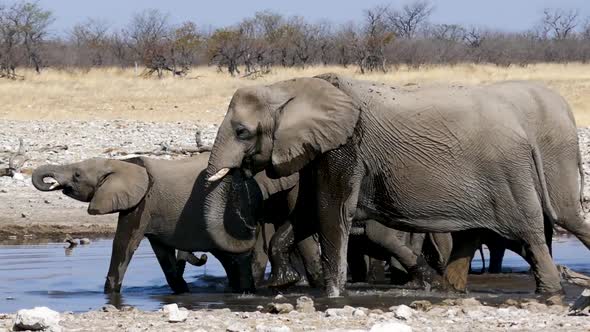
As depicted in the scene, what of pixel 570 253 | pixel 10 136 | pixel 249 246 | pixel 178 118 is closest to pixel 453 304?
pixel 249 246

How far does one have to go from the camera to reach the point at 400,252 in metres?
10.3

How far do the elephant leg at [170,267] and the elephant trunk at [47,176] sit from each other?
0.83 meters

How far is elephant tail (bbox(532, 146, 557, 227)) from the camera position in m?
9.34

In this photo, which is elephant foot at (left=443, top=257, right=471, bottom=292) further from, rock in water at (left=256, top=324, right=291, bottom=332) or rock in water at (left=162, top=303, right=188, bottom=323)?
rock in water at (left=256, top=324, right=291, bottom=332)

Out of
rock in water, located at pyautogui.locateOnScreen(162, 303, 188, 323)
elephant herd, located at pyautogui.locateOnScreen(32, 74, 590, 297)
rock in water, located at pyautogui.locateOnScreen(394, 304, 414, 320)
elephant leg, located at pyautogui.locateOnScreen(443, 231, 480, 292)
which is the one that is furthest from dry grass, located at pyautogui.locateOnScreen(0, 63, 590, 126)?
rock in water, located at pyautogui.locateOnScreen(394, 304, 414, 320)

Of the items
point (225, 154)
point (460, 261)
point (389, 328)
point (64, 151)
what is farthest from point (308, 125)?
point (64, 151)

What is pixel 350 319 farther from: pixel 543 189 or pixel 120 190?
pixel 120 190

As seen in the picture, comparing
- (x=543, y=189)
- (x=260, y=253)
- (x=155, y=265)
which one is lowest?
(x=155, y=265)

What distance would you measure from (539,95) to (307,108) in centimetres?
175

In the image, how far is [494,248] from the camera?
451 inches

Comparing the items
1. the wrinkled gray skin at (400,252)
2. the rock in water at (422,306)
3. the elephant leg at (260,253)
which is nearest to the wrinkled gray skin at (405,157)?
the wrinkled gray skin at (400,252)

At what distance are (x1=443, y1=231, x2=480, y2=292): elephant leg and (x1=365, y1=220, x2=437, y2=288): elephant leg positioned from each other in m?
0.42

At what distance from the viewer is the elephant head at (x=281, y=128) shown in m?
8.99

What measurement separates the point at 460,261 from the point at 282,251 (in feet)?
4.45
